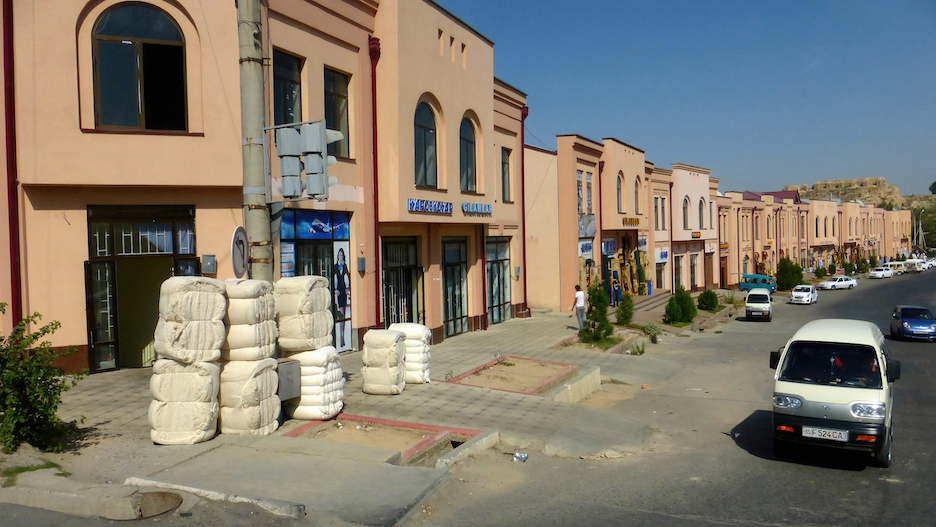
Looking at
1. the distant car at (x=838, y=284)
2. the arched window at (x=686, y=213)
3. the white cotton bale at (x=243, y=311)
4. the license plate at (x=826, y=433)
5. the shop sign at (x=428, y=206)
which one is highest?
the arched window at (x=686, y=213)

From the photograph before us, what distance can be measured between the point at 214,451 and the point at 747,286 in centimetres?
4993

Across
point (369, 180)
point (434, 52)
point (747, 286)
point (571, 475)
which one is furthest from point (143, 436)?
point (747, 286)

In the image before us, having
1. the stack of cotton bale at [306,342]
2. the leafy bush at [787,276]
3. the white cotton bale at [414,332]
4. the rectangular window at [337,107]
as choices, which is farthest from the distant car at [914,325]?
the leafy bush at [787,276]

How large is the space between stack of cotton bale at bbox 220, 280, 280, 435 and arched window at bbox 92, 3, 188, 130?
5.94 meters

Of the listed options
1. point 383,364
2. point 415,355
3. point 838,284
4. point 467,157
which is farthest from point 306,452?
point 838,284

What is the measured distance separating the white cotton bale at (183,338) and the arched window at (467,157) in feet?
47.0

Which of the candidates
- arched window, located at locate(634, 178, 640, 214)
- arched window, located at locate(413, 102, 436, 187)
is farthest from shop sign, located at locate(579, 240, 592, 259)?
→ arched window, located at locate(413, 102, 436, 187)

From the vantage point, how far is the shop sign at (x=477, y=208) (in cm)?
2195

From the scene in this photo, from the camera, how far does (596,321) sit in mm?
22328

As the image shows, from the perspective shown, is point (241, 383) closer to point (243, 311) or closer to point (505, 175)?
point (243, 311)

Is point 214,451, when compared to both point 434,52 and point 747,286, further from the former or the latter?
point 747,286

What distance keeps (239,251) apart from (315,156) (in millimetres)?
1683

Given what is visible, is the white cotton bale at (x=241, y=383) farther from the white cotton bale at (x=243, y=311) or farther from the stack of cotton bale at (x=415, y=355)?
the stack of cotton bale at (x=415, y=355)

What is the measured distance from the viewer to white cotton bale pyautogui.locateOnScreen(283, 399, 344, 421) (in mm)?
10508
